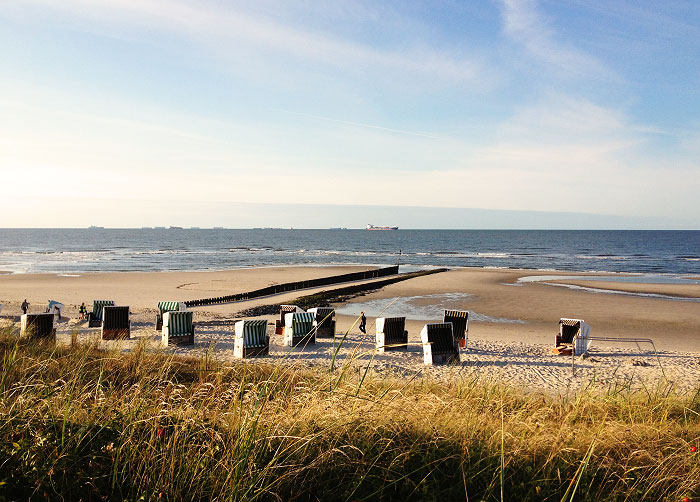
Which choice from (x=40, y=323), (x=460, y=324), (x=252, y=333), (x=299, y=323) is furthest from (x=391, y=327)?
(x=40, y=323)

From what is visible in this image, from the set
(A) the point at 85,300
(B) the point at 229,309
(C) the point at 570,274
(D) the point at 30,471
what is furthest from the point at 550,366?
(C) the point at 570,274

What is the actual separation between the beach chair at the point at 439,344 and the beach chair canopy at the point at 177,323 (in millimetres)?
6249

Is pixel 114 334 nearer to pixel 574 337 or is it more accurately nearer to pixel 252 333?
pixel 252 333

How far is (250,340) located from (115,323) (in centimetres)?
501

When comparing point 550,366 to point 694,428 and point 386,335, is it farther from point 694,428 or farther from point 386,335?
point 694,428

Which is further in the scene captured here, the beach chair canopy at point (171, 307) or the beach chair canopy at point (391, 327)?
the beach chair canopy at point (171, 307)

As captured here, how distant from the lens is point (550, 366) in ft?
37.6

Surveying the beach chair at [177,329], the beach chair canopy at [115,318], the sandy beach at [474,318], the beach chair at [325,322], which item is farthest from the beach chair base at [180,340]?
the beach chair at [325,322]

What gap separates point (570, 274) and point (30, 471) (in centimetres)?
4595

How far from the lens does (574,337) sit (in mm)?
12727

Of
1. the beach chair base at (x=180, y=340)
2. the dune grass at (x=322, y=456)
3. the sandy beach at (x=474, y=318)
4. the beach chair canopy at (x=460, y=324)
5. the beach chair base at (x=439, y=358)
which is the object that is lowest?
the sandy beach at (x=474, y=318)

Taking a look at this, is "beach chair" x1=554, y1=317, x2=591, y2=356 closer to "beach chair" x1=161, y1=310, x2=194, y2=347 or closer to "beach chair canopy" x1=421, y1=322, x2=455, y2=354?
"beach chair canopy" x1=421, y1=322, x2=455, y2=354

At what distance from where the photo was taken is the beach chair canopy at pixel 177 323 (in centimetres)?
1255

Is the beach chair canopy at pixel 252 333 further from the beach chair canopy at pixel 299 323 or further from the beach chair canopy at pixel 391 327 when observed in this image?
the beach chair canopy at pixel 391 327
